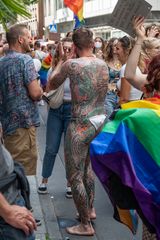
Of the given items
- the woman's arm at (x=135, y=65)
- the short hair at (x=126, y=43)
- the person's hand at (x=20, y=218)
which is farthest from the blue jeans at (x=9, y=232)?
the short hair at (x=126, y=43)

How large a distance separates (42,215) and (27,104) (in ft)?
3.85

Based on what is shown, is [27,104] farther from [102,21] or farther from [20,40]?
[102,21]

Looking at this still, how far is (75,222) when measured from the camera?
5.03m

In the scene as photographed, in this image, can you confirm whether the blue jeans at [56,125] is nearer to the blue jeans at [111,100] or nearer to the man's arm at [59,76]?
the man's arm at [59,76]

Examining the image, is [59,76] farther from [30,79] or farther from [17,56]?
[17,56]

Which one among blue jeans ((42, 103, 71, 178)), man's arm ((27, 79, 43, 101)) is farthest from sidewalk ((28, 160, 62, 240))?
man's arm ((27, 79, 43, 101))

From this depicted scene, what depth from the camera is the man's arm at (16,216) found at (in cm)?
236

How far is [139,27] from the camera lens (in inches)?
153

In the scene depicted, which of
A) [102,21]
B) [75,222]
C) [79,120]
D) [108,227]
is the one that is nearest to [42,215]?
[75,222]

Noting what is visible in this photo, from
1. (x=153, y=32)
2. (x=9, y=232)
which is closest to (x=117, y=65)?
(x=153, y=32)

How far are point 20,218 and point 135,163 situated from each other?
60 centimetres

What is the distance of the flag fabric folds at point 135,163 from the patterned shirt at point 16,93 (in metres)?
2.10

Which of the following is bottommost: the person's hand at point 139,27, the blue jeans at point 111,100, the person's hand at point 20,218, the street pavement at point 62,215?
the street pavement at point 62,215

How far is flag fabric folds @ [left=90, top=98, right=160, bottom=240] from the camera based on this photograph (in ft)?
8.04
